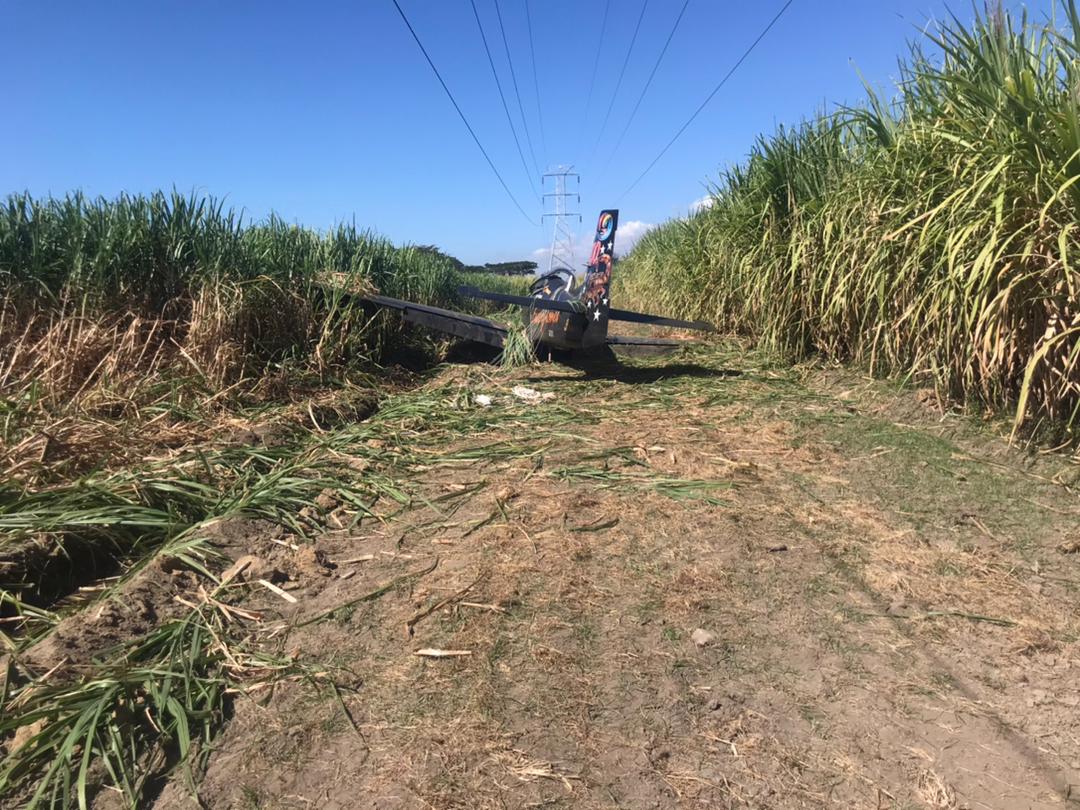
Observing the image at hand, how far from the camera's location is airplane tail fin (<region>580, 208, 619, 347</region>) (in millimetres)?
6508

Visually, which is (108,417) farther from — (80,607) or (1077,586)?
(1077,586)

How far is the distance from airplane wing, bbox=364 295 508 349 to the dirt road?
129 inches

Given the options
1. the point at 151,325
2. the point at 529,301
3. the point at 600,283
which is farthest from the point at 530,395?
the point at 151,325

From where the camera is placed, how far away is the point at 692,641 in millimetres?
2332

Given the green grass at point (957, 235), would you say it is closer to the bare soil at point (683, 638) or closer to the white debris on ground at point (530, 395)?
the bare soil at point (683, 638)

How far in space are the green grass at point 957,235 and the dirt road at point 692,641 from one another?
56 cm

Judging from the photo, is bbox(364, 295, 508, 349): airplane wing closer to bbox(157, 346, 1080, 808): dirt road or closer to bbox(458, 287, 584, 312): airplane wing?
bbox(458, 287, 584, 312): airplane wing

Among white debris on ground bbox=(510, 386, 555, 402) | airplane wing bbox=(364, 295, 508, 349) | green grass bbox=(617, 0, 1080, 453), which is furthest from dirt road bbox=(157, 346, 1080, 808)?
airplane wing bbox=(364, 295, 508, 349)

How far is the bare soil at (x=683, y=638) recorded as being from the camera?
5.85 ft

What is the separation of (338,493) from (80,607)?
1426 mm

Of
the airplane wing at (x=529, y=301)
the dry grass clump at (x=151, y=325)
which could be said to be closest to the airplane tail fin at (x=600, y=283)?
the airplane wing at (x=529, y=301)

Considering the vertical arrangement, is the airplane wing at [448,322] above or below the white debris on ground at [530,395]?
above

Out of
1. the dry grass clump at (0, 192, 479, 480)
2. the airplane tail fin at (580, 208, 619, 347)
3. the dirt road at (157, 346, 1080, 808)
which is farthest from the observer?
the airplane tail fin at (580, 208, 619, 347)

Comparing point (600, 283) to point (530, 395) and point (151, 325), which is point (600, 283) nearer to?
point (530, 395)
